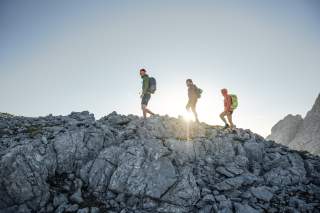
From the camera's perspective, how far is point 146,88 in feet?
64.0

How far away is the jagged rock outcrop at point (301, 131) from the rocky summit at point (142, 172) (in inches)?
2512

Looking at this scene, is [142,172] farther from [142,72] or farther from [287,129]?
[287,129]

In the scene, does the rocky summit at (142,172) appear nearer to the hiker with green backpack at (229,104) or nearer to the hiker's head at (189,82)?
the hiker with green backpack at (229,104)

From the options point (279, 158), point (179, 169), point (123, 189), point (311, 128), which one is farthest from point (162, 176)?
point (311, 128)

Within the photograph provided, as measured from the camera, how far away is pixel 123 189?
13.1 m

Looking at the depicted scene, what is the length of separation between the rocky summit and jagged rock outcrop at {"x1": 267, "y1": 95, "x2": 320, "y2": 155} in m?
63.8

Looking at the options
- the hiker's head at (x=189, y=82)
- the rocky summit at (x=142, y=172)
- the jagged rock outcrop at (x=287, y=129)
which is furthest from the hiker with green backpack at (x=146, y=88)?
the jagged rock outcrop at (x=287, y=129)

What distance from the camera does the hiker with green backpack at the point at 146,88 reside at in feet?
64.2

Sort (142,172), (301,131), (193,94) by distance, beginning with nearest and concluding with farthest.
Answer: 1. (142,172)
2. (193,94)
3. (301,131)

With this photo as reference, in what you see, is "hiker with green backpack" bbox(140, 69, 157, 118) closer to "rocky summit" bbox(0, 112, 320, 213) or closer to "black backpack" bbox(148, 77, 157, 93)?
"black backpack" bbox(148, 77, 157, 93)

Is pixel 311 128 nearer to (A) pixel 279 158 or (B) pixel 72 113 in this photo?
(A) pixel 279 158

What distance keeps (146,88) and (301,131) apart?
82.8 metres

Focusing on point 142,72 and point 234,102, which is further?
point 234,102

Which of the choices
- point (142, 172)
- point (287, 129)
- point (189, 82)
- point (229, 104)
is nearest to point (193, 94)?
point (189, 82)
